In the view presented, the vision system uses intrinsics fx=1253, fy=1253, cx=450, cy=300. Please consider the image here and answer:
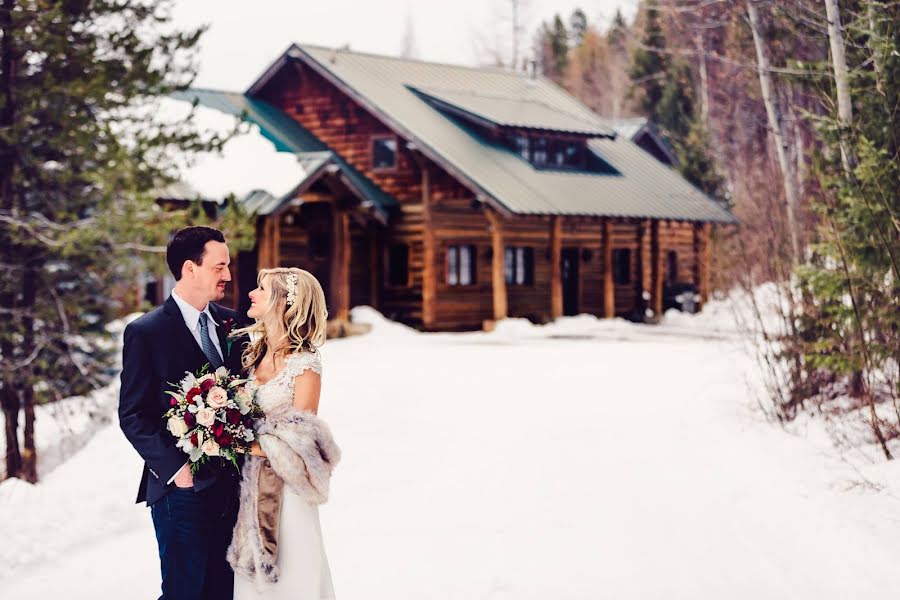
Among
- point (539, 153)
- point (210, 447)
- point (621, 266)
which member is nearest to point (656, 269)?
point (621, 266)

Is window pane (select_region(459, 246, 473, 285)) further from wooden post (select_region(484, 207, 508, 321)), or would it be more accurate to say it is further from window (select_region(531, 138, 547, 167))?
window (select_region(531, 138, 547, 167))

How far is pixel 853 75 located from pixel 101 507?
859 centimetres

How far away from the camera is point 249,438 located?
19.4ft

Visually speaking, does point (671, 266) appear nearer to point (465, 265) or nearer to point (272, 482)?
point (465, 265)

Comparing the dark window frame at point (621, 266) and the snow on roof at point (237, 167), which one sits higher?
the snow on roof at point (237, 167)

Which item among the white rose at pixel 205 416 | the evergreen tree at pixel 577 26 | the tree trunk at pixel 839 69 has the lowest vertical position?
the white rose at pixel 205 416

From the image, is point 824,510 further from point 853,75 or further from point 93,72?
point 93,72

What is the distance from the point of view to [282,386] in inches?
237

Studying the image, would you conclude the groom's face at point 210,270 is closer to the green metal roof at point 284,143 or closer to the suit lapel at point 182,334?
the suit lapel at point 182,334

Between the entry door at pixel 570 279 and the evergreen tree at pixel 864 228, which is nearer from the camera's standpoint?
the evergreen tree at pixel 864 228

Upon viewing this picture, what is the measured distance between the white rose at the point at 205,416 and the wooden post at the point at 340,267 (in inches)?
927

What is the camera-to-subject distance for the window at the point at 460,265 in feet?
106

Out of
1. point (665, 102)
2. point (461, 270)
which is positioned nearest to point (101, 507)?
point (461, 270)

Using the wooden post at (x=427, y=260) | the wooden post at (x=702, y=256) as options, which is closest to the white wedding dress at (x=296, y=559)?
the wooden post at (x=427, y=260)
